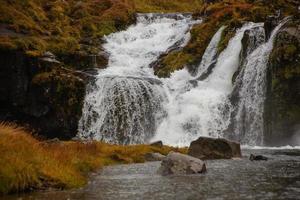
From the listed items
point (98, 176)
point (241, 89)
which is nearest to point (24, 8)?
point (241, 89)

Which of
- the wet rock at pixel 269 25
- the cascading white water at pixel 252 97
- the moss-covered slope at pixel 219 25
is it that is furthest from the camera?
the moss-covered slope at pixel 219 25

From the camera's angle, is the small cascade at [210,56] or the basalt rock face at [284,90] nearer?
the basalt rock face at [284,90]

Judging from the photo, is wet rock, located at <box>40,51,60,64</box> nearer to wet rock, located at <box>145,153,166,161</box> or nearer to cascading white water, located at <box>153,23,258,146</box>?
cascading white water, located at <box>153,23,258,146</box>

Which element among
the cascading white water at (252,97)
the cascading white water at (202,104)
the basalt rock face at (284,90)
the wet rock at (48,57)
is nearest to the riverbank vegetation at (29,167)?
the basalt rock face at (284,90)

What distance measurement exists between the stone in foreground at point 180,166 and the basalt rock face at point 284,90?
1795cm

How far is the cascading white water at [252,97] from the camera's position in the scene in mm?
37531

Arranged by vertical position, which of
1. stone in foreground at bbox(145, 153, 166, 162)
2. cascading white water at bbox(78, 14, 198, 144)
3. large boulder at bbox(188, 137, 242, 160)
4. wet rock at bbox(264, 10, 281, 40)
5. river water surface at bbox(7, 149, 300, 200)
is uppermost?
wet rock at bbox(264, 10, 281, 40)

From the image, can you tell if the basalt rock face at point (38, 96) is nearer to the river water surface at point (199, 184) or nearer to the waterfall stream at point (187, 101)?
the waterfall stream at point (187, 101)

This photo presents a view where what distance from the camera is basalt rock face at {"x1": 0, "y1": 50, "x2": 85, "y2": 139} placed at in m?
40.8

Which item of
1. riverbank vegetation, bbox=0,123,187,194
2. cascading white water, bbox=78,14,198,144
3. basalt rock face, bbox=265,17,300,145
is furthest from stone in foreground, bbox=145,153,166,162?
cascading white water, bbox=78,14,198,144

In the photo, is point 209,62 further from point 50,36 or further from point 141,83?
point 50,36

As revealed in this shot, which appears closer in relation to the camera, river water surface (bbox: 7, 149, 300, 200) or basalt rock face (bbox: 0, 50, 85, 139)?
river water surface (bbox: 7, 149, 300, 200)

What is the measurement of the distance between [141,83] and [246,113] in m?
9.25

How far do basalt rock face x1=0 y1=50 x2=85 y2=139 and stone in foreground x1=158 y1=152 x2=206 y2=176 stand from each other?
2315 cm
